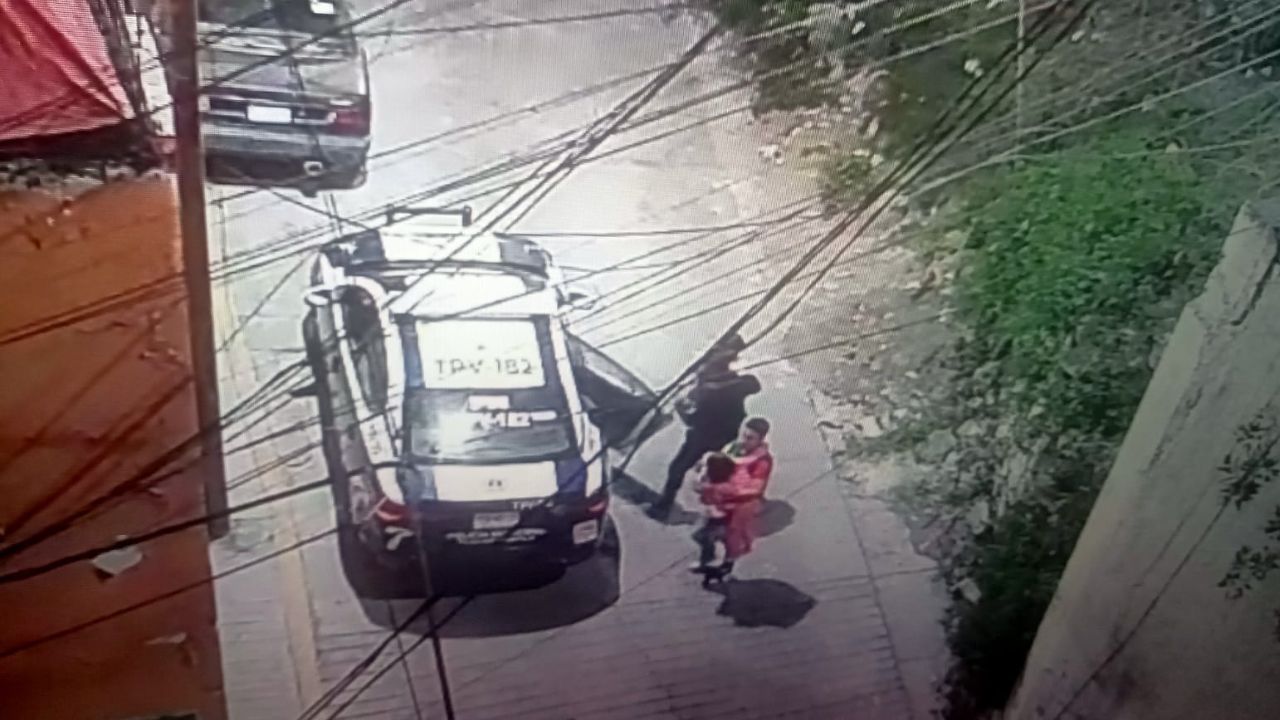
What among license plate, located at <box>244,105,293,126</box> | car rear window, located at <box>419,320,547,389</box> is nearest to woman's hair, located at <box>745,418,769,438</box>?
car rear window, located at <box>419,320,547,389</box>

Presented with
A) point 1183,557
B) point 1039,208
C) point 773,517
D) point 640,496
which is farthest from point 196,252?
point 1183,557

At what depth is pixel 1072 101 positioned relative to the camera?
161cm

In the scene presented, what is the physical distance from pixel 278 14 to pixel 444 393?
0.36m

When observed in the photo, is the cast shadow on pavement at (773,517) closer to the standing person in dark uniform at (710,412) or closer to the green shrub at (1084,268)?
the standing person in dark uniform at (710,412)

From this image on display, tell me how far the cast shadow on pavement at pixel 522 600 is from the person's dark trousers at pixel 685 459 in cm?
6

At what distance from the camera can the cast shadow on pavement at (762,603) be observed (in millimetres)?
1604

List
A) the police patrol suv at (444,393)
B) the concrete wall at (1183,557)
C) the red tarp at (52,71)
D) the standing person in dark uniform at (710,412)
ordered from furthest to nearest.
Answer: the concrete wall at (1183,557) → the standing person in dark uniform at (710,412) → the police patrol suv at (444,393) → the red tarp at (52,71)

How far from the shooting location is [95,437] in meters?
1.38

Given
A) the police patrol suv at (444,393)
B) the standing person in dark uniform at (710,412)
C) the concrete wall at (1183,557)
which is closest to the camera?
the police patrol suv at (444,393)

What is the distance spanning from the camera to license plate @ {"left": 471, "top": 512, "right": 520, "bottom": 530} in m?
1.49

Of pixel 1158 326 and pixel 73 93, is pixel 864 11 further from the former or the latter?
pixel 73 93

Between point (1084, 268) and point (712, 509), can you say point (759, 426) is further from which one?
point (1084, 268)

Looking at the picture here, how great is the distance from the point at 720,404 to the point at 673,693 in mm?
291

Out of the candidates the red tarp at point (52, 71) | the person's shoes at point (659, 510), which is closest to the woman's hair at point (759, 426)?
the person's shoes at point (659, 510)
